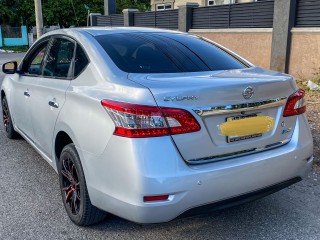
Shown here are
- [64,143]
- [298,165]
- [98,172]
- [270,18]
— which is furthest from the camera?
[270,18]

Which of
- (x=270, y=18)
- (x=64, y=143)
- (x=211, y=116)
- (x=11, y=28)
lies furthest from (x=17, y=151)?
(x=11, y=28)

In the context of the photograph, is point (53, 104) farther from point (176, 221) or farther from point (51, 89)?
point (176, 221)

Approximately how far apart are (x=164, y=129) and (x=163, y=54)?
101 centimetres

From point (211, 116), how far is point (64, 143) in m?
1.45

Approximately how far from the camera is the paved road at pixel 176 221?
2.92 m

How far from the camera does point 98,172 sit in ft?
8.37

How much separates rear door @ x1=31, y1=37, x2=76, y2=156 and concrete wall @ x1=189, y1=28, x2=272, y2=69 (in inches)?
327

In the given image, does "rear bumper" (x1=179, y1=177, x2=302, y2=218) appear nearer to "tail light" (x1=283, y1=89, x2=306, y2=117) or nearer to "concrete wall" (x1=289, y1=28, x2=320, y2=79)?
"tail light" (x1=283, y1=89, x2=306, y2=117)

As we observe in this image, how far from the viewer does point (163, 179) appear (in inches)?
90.7

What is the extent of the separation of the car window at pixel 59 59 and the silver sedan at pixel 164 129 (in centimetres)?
3

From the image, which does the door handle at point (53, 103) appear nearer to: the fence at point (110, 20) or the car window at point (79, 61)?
the car window at point (79, 61)

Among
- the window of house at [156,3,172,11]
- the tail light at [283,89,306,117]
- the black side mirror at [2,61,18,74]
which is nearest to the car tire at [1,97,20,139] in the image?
the black side mirror at [2,61,18,74]

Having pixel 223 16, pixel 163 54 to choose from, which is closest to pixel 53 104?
pixel 163 54

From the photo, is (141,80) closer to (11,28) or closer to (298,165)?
(298,165)
